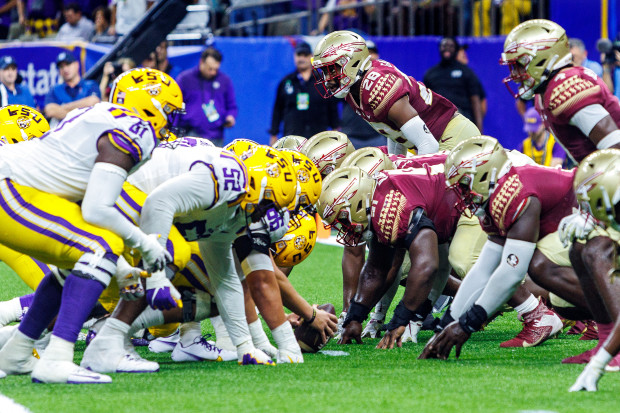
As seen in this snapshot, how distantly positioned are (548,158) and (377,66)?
6.13 meters

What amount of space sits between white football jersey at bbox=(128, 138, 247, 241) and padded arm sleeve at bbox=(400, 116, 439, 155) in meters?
1.98

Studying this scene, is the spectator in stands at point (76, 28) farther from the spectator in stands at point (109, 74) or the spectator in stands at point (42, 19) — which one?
the spectator in stands at point (109, 74)

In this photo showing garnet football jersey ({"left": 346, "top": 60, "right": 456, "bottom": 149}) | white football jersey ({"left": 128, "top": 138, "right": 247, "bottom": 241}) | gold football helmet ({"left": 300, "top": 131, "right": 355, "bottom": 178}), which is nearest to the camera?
white football jersey ({"left": 128, "top": 138, "right": 247, "bottom": 241})

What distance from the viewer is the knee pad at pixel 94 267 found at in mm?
4625

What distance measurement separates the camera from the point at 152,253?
4.71m

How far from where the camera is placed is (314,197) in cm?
588

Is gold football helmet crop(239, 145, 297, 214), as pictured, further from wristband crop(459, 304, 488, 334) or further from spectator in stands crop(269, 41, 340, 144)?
spectator in stands crop(269, 41, 340, 144)

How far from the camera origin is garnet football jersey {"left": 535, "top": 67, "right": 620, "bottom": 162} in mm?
5555

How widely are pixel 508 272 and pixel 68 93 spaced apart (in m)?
7.97

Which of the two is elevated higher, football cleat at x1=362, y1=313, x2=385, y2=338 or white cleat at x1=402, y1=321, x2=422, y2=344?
white cleat at x1=402, y1=321, x2=422, y2=344

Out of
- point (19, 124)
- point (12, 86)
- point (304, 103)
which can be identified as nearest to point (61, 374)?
point (19, 124)

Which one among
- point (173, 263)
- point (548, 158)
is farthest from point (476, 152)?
point (548, 158)

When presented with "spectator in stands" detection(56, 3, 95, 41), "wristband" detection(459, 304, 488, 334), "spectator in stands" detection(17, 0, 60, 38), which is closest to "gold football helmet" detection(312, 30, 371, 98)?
"wristband" detection(459, 304, 488, 334)

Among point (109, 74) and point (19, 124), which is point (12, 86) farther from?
point (19, 124)
